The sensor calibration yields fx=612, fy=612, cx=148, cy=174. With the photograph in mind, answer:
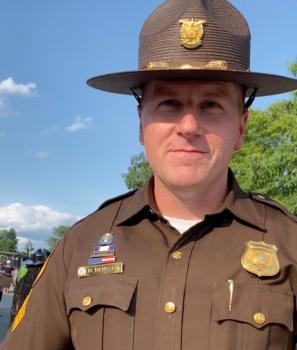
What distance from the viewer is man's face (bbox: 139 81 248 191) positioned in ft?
7.39

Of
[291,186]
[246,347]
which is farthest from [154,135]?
[291,186]

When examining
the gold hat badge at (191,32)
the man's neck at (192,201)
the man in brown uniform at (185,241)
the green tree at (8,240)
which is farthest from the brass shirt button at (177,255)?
the green tree at (8,240)

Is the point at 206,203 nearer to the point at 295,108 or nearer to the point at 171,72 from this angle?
the point at 171,72

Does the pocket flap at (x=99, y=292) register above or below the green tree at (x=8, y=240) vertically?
below

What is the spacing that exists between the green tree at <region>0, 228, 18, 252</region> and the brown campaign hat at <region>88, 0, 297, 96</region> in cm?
12462

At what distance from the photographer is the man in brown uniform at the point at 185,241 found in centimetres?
221

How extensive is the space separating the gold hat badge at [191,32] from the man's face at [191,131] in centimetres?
16

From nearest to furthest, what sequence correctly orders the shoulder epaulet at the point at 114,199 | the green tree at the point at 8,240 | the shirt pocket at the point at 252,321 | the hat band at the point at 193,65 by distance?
1. the shirt pocket at the point at 252,321
2. the hat band at the point at 193,65
3. the shoulder epaulet at the point at 114,199
4. the green tree at the point at 8,240

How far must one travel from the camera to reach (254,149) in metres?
23.1

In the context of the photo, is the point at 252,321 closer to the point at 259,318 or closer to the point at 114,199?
the point at 259,318

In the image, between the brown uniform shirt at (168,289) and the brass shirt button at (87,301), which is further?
the brass shirt button at (87,301)

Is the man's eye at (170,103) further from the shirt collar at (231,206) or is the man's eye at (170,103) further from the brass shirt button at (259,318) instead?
the brass shirt button at (259,318)

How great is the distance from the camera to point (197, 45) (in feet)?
7.68

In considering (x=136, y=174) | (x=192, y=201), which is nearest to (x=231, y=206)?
(x=192, y=201)
